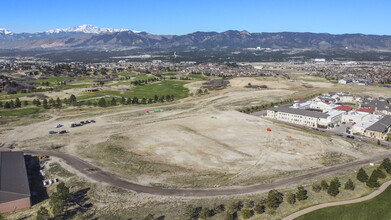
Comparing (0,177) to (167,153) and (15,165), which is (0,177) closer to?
(15,165)

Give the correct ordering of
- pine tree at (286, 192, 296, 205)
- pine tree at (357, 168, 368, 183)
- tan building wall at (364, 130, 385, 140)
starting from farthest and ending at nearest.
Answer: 1. tan building wall at (364, 130, 385, 140)
2. pine tree at (357, 168, 368, 183)
3. pine tree at (286, 192, 296, 205)

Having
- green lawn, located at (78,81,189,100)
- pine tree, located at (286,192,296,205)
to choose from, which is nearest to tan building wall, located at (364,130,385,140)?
pine tree, located at (286,192,296,205)

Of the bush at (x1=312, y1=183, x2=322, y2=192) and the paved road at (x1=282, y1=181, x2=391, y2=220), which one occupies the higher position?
the bush at (x1=312, y1=183, x2=322, y2=192)

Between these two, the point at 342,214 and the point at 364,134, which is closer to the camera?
the point at 342,214

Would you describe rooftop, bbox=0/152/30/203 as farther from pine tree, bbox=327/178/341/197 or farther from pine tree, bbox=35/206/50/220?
pine tree, bbox=327/178/341/197

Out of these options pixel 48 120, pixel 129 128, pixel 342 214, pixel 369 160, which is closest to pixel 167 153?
pixel 129 128

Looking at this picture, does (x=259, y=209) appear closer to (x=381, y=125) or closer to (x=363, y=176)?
(x=363, y=176)

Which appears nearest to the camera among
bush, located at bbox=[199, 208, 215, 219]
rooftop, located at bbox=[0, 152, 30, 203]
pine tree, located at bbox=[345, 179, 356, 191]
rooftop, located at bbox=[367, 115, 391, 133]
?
bush, located at bbox=[199, 208, 215, 219]
